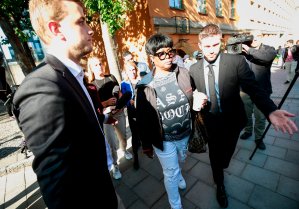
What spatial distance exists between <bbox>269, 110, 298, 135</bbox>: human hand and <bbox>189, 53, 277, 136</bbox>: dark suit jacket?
0.40 metres

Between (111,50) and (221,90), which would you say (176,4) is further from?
(221,90)

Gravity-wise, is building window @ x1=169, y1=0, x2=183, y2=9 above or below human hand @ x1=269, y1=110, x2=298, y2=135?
above

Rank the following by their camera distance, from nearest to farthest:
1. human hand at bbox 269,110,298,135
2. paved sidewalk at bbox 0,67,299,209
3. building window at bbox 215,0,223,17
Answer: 1. human hand at bbox 269,110,298,135
2. paved sidewalk at bbox 0,67,299,209
3. building window at bbox 215,0,223,17

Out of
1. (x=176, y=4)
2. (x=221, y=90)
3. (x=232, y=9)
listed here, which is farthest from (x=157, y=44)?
(x=232, y=9)

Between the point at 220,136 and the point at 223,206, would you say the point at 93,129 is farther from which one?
the point at 223,206

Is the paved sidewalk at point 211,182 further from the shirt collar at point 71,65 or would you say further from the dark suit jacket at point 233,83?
the shirt collar at point 71,65

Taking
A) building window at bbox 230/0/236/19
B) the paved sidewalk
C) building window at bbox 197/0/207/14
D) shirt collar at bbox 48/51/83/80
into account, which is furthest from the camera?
building window at bbox 230/0/236/19

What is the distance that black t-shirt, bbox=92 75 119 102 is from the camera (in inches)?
124

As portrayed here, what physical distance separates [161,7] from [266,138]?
819cm

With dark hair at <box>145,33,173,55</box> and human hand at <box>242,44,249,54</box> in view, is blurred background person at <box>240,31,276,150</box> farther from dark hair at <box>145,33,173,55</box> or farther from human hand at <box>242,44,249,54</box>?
dark hair at <box>145,33,173,55</box>

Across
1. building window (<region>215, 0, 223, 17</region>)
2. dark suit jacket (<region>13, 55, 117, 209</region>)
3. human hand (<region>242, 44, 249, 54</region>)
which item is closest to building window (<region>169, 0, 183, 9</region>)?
building window (<region>215, 0, 223, 17</region>)

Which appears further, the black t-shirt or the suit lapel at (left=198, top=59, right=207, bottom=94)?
the black t-shirt

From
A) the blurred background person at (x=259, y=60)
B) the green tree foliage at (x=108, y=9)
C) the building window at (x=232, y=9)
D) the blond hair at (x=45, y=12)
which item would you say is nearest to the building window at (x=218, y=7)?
the building window at (x=232, y=9)

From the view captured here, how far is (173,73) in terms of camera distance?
7.25 ft
